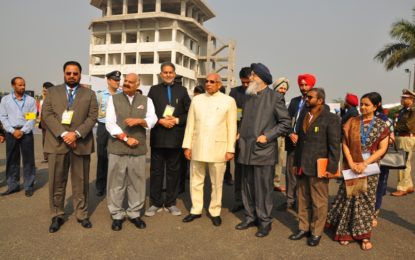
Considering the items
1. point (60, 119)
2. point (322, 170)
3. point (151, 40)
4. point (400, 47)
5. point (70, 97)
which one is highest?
point (151, 40)

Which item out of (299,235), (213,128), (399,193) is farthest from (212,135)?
(399,193)

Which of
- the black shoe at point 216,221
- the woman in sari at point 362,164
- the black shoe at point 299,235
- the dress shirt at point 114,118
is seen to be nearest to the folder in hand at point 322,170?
the woman in sari at point 362,164

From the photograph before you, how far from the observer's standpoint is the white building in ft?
135

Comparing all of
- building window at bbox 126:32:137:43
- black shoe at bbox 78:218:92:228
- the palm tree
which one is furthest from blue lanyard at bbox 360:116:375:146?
building window at bbox 126:32:137:43

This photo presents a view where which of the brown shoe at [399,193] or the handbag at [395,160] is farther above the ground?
the handbag at [395,160]

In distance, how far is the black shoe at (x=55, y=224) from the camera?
144 inches

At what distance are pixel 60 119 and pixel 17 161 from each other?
2.29 meters

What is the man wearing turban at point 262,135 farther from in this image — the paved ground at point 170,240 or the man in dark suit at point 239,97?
the man in dark suit at point 239,97

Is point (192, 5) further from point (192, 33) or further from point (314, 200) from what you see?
point (314, 200)

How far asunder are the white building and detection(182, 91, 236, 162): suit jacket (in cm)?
3713

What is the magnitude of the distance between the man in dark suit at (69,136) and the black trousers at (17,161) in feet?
5.84

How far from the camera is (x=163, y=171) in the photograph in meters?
4.58

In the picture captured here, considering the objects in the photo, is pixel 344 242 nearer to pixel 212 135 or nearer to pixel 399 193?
pixel 212 135

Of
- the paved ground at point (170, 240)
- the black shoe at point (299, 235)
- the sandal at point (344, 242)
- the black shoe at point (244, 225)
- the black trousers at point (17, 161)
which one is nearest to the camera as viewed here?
the paved ground at point (170, 240)
